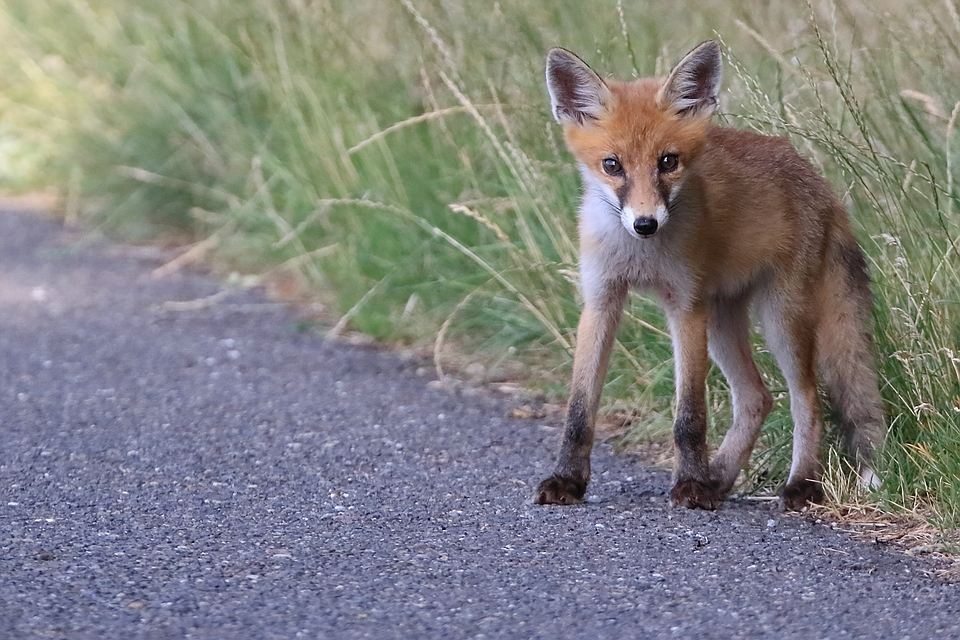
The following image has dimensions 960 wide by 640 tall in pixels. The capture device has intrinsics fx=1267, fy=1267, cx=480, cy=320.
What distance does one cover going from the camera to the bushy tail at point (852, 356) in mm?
4105

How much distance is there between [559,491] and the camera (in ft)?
13.6

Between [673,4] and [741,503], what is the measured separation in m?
4.09

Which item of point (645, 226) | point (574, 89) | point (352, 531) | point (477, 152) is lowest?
point (352, 531)

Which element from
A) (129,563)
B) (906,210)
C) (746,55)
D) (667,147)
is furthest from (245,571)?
(746,55)

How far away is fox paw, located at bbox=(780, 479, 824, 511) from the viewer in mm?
4066

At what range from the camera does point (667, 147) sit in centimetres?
399

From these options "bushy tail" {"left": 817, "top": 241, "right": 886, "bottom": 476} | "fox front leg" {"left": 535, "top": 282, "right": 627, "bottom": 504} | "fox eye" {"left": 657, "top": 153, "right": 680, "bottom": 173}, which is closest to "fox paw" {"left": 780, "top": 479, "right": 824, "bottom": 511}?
"bushy tail" {"left": 817, "top": 241, "right": 886, "bottom": 476}

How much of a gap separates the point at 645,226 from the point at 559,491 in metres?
0.95

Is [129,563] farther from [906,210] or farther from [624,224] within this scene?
[906,210]

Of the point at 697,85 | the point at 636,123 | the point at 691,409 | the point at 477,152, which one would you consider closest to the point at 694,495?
the point at 691,409

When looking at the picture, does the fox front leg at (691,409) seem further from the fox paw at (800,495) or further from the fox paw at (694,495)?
the fox paw at (800,495)

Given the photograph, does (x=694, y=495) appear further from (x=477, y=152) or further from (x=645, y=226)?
(x=477, y=152)

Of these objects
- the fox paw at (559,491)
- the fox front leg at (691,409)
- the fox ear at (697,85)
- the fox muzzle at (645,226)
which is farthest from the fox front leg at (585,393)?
the fox ear at (697,85)

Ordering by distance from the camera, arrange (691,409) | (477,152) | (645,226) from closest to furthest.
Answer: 1. (645,226)
2. (691,409)
3. (477,152)
